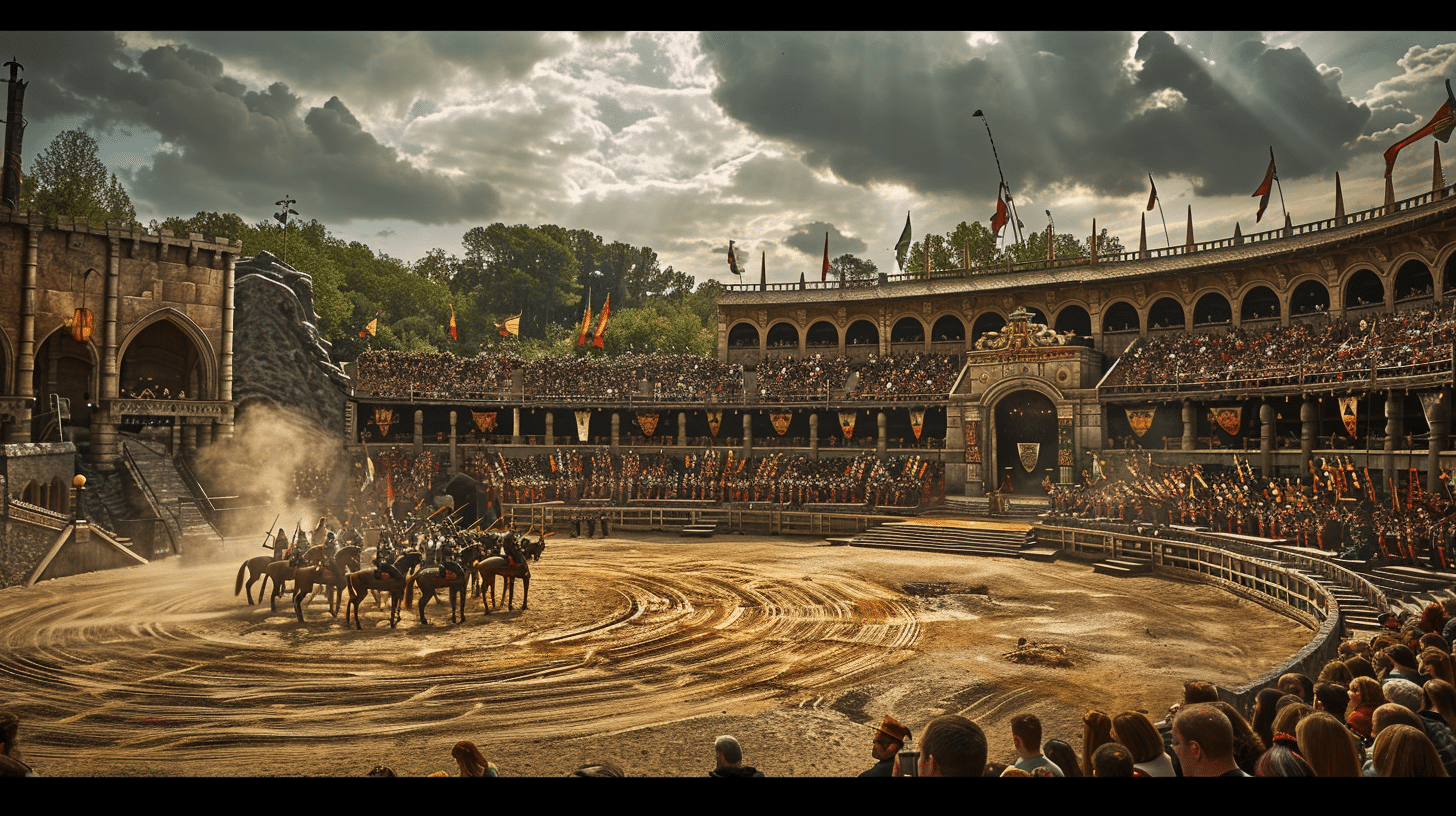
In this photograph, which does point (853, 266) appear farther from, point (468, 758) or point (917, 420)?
point (468, 758)

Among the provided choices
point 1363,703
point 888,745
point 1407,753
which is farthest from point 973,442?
point 1407,753

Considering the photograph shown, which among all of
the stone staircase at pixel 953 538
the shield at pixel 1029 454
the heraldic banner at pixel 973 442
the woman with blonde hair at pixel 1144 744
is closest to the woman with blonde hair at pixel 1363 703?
the woman with blonde hair at pixel 1144 744

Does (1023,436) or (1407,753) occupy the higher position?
(1023,436)

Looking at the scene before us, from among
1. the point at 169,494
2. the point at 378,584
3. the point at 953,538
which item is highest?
the point at 169,494

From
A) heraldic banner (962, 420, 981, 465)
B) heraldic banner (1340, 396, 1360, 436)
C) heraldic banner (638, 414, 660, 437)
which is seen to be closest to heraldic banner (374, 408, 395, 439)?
heraldic banner (638, 414, 660, 437)

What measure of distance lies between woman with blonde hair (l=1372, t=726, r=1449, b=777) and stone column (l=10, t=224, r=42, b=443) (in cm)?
4085

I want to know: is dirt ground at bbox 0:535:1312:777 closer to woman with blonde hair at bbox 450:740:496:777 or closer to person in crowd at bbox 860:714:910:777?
person in crowd at bbox 860:714:910:777

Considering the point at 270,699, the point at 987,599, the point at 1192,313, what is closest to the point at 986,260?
the point at 1192,313

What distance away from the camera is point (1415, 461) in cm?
2698

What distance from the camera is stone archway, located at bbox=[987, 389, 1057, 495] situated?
43.0 meters

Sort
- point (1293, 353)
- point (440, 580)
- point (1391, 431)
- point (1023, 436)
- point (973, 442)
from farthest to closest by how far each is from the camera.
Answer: point (1023, 436) → point (973, 442) → point (1293, 353) → point (1391, 431) → point (440, 580)

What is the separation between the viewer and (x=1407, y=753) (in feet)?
13.6

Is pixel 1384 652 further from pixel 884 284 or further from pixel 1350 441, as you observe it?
pixel 884 284

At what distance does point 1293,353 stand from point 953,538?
715 inches
